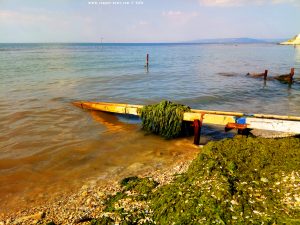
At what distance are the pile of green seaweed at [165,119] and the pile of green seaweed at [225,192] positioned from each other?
2989 mm

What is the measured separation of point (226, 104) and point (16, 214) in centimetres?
1376

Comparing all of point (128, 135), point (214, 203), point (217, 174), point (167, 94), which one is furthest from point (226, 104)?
point (214, 203)

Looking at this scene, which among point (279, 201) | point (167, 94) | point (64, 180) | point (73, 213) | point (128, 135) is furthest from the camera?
point (167, 94)

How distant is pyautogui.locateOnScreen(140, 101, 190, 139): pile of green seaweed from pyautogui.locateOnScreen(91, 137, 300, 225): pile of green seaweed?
299cm

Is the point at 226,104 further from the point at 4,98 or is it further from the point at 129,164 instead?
the point at 4,98

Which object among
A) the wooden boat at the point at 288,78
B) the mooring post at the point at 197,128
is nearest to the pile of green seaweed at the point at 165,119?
the mooring post at the point at 197,128

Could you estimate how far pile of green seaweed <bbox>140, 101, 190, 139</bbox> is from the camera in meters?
10.0

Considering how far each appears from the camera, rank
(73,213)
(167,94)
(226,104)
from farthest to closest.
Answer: (167,94) → (226,104) → (73,213)

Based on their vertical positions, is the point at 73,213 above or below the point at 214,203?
below

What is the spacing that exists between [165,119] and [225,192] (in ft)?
17.1

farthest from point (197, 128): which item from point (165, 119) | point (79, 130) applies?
point (79, 130)

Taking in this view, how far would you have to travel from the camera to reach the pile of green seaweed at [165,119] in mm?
10008

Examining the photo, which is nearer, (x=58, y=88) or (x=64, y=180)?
(x=64, y=180)

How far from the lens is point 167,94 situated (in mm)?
19734
